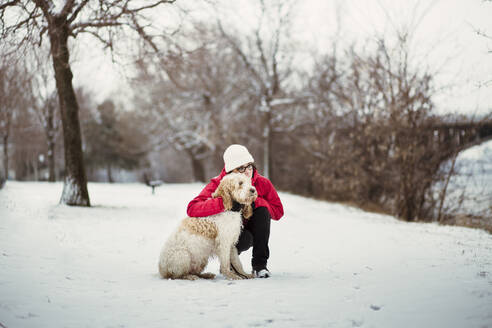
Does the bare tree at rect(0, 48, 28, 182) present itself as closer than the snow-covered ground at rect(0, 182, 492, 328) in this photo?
No

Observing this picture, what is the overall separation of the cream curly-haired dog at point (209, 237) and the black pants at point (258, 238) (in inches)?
9.1

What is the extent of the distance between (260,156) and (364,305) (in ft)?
65.8

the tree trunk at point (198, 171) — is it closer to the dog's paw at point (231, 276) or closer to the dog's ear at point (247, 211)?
the dog's ear at point (247, 211)

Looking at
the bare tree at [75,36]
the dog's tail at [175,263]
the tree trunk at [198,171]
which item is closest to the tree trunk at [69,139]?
the bare tree at [75,36]

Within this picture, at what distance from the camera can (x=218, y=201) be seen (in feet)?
13.5

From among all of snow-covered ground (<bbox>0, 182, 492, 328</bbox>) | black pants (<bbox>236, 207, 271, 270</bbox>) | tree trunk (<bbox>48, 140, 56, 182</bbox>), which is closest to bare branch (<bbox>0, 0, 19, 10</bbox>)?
snow-covered ground (<bbox>0, 182, 492, 328</bbox>)

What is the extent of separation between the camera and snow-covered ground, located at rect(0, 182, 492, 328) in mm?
2875

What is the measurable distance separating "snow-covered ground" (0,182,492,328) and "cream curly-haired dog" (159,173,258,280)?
0.19m

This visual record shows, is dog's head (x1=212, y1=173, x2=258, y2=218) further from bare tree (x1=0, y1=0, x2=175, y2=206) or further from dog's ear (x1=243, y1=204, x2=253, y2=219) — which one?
bare tree (x1=0, y1=0, x2=175, y2=206)

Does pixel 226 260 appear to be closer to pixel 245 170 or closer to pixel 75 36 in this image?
pixel 245 170

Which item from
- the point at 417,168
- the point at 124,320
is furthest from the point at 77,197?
the point at 417,168

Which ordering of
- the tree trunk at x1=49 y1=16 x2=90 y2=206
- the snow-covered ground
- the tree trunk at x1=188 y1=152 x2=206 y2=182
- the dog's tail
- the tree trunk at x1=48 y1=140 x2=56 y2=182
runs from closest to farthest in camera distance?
the snow-covered ground, the dog's tail, the tree trunk at x1=49 y1=16 x2=90 y2=206, the tree trunk at x1=48 y1=140 x2=56 y2=182, the tree trunk at x1=188 y1=152 x2=206 y2=182

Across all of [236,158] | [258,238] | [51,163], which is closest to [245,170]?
[236,158]

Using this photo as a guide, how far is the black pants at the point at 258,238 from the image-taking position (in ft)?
14.6
